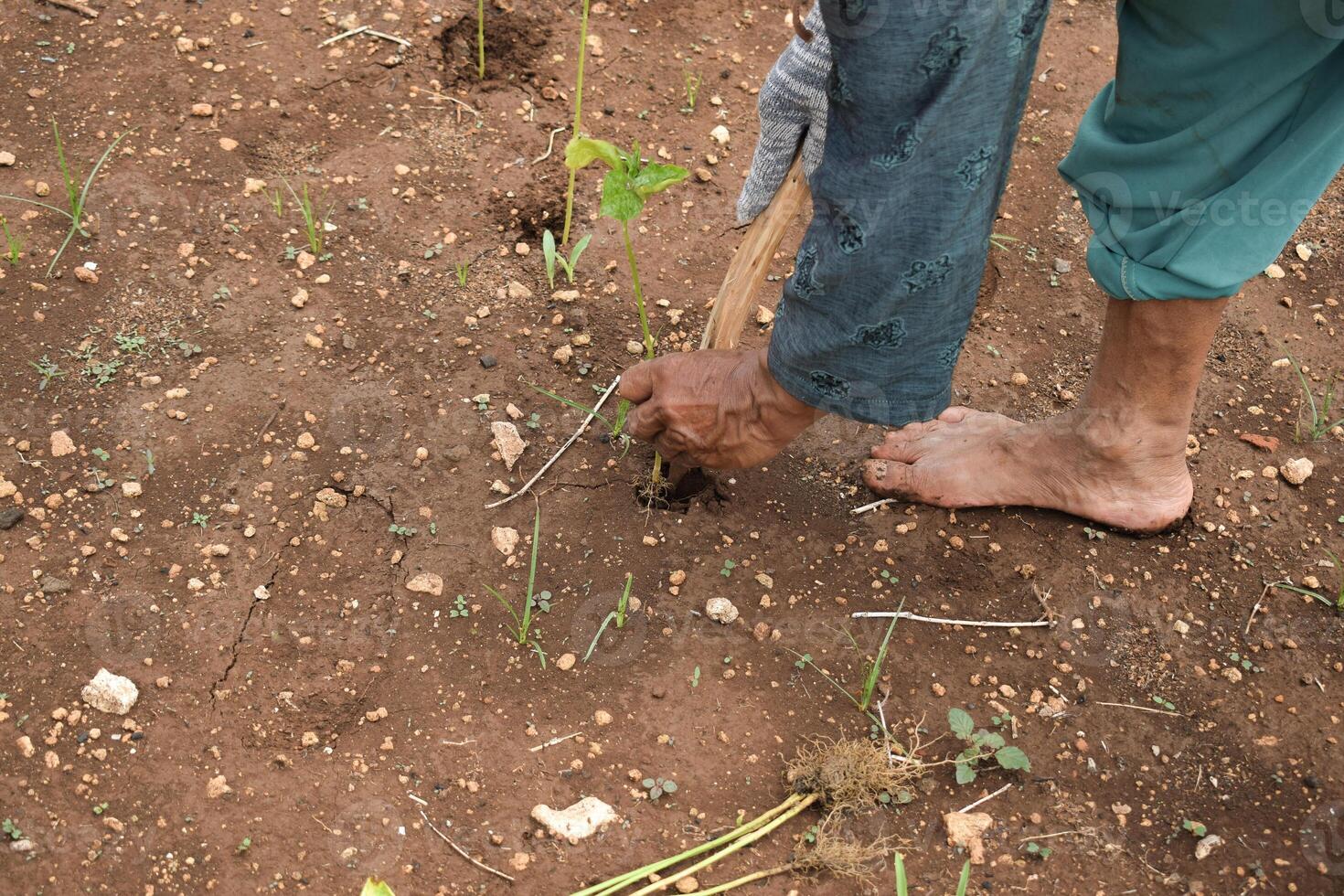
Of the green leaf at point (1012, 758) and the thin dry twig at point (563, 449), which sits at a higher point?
the thin dry twig at point (563, 449)

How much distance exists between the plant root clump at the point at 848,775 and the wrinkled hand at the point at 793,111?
3.03 ft

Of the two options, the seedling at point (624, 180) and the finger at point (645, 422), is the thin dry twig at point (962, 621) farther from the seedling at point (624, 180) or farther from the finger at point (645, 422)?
the seedling at point (624, 180)

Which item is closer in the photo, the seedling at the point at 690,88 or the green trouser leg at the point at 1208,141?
the green trouser leg at the point at 1208,141

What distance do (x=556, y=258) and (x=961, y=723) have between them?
1.35 m

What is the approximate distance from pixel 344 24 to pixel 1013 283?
1894mm

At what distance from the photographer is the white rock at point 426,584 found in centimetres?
201

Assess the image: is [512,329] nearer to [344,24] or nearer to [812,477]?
[812,477]

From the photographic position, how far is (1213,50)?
159 centimetres

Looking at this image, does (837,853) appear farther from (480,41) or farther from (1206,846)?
(480,41)

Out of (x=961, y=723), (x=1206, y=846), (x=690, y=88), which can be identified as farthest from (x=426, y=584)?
(x=690, y=88)

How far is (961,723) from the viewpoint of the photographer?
1859mm

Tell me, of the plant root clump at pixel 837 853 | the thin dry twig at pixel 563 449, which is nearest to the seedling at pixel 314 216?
the thin dry twig at pixel 563 449

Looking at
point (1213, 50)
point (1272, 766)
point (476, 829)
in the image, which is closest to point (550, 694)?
point (476, 829)

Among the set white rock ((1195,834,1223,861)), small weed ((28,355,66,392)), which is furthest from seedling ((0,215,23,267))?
white rock ((1195,834,1223,861))
